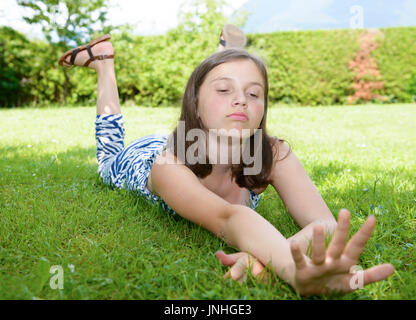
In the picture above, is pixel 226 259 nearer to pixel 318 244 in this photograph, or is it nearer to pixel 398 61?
pixel 318 244

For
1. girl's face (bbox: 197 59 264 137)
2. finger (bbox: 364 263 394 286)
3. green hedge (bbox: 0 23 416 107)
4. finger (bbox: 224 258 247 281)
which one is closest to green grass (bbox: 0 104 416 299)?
finger (bbox: 224 258 247 281)

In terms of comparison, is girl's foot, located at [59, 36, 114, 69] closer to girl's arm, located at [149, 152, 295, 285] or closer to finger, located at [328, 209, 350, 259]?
girl's arm, located at [149, 152, 295, 285]

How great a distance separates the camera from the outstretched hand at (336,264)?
114 cm

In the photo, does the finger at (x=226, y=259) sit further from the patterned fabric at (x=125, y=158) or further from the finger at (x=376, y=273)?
the patterned fabric at (x=125, y=158)

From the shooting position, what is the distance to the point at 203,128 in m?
2.14

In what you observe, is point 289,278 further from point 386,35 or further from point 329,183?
point 386,35

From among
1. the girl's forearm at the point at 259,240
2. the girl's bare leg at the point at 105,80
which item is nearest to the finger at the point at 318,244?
the girl's forearm at the point at 259,240

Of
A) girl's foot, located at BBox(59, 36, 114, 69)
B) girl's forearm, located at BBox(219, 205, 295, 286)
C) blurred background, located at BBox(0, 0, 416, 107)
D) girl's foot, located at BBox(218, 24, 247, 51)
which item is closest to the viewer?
girl's forearm, located at BBox(219, 205, 295, 286)

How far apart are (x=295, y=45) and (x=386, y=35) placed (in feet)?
10.6

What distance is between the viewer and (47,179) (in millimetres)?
3078

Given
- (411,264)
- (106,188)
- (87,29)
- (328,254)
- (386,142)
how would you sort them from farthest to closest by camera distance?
(87,29)
(386,142)
(106,188)
(411,264)
(328,254)

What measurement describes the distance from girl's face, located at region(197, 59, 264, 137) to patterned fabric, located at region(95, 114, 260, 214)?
53 cm

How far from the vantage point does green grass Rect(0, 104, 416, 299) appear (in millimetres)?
1415

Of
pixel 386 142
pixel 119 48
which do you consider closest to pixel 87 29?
pixel 119 48
